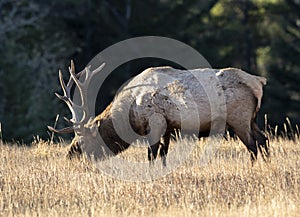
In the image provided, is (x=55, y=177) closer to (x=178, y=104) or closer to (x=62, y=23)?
(x=178, y=104)

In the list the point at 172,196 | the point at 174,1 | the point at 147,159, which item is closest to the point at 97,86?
the point at 174,1

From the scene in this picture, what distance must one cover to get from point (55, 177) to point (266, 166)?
2.70 metres

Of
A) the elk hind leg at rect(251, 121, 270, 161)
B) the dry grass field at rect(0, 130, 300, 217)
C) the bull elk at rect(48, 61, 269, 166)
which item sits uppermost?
the bull elk at rect(48, 61, 269, 166)

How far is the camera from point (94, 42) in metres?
32.9

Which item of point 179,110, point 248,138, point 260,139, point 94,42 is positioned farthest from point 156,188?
point 94,42

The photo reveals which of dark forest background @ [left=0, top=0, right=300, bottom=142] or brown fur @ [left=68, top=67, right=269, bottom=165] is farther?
dark forest background @ [left=0, top=0, right=300, bottom=142]

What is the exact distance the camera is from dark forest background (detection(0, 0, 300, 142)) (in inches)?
1131

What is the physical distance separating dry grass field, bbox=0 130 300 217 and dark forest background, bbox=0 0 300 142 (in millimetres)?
17308

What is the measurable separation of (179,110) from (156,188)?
89.7 inches

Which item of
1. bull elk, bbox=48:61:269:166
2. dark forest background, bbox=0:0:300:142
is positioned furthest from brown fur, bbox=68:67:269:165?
dark forest background, bbox=0:0:300:142

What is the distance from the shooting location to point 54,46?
3142 centimetres

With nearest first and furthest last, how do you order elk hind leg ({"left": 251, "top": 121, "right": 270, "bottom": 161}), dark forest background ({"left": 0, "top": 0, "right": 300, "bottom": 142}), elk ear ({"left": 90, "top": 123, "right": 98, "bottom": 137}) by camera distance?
elk hind leg ({"left": 251, "top": 121, "right": 270, "bottom": 161}) → elk ear ({"left": 90, "top": 123, "right": 98, "bottom": 137}) → dark forest background ({"left": 0, "top": 0, "right": 300, "bottom": 142})

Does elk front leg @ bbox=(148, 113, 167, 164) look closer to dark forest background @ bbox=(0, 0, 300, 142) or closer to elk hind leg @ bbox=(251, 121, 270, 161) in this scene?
elk hind leg @ bbox=(251, 121, 270, 161)

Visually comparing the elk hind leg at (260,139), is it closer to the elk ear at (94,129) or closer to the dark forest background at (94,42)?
the elk ear at (94,129)
